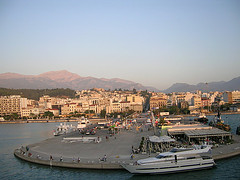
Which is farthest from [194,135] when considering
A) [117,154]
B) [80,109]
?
[80,109]

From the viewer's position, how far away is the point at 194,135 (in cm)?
2589

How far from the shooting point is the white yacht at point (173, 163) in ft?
57.2

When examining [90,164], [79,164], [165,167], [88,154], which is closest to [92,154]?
[88,154]

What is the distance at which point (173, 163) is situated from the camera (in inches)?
692

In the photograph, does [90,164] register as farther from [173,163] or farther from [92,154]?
[173,163]

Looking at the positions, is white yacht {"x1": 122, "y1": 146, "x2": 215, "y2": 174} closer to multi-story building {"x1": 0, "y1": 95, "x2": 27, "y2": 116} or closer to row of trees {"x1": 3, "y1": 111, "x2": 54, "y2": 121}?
row of trees {"x1": 3, "y1": 111, "x2": 54, "y2": 121}

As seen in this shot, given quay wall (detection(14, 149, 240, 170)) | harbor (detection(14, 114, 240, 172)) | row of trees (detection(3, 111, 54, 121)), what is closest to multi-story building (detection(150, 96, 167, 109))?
row of trees (detection(3, 111, 54, 121))

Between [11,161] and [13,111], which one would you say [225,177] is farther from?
[13,111]

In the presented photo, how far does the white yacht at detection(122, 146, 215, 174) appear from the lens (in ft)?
57.2

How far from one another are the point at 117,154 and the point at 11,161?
8268mm

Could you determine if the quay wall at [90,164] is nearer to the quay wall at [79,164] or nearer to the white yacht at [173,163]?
the quay wall at [79,164]

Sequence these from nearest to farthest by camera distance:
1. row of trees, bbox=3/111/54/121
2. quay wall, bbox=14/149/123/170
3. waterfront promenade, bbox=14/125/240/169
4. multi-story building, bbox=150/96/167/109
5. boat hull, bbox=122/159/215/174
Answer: boat hull, bbox=122/159/215/174, quay wall, bbox=14/149/123/170, waterfront promenade, bbox=14/125/240/169, row of trees, bbox=3/111/54/121, multi-story building, bbox=150/96/167/109

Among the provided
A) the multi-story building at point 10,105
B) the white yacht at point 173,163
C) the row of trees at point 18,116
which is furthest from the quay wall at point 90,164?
the multi-story building at point 10,105

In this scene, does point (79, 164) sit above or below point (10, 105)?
below
